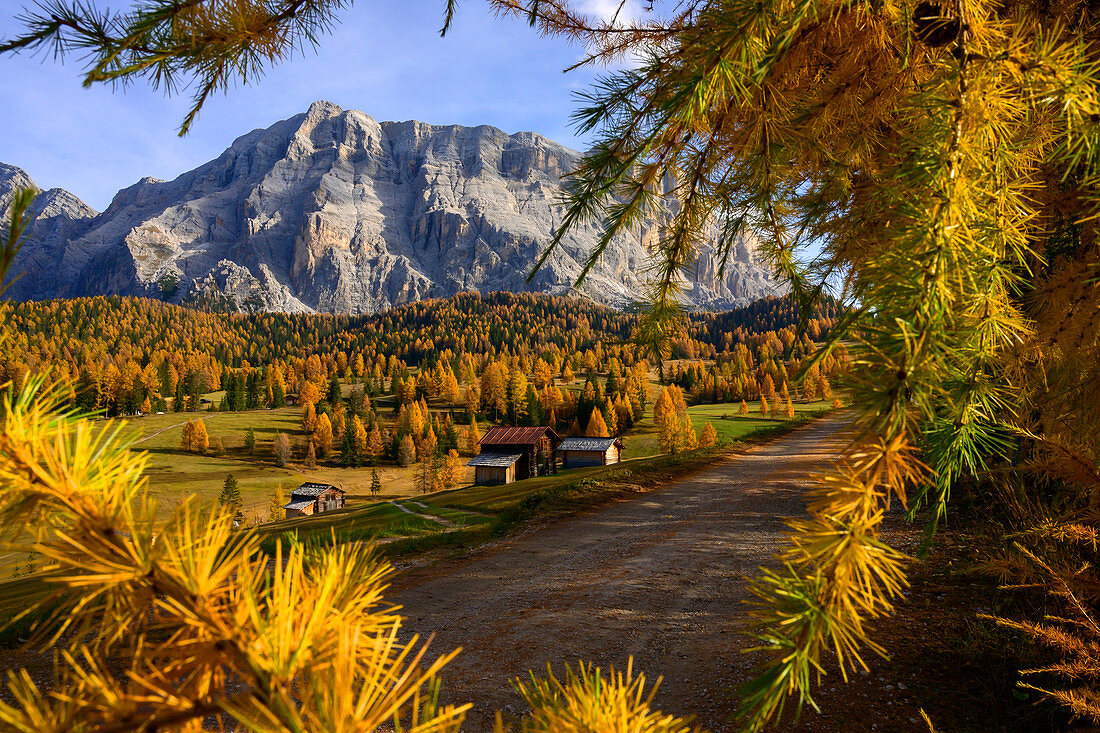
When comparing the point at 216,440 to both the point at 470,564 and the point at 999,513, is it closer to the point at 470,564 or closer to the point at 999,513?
the point at 470,564

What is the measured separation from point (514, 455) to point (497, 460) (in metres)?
2.46

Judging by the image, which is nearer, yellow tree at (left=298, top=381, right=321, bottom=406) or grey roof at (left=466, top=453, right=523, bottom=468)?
grey roof at (left=466, top=453, right=523, bottom=468)

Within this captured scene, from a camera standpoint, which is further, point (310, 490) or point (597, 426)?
point (597, 426)

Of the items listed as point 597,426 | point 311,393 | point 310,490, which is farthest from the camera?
point 311,393

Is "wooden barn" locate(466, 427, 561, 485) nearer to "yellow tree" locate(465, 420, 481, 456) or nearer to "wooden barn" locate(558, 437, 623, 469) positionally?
"wooden barn" locate(558, 437, 623, 469)

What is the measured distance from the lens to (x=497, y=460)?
58.3 meters

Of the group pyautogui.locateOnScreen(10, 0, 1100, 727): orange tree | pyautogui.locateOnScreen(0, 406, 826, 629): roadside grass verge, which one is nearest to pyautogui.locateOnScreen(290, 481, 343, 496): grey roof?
pyautogui.locateOnScreen(0, 406, 826, 629): roadside grass verge

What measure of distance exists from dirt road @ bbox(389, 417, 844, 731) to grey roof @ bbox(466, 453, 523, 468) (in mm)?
43638

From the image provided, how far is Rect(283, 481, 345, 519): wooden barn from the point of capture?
203 feet

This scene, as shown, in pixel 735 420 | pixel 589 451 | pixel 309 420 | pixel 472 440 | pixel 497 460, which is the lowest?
pixel 472 440

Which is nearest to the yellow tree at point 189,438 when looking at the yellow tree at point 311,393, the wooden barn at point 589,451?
the yellow tree at point 311,393

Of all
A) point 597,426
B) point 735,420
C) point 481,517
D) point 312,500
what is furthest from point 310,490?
point 735,420

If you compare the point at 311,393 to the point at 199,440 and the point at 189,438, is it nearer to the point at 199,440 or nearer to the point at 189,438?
the point at 199,440

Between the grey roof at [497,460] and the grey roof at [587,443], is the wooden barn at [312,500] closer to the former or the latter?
the grey roof at [497,460]
